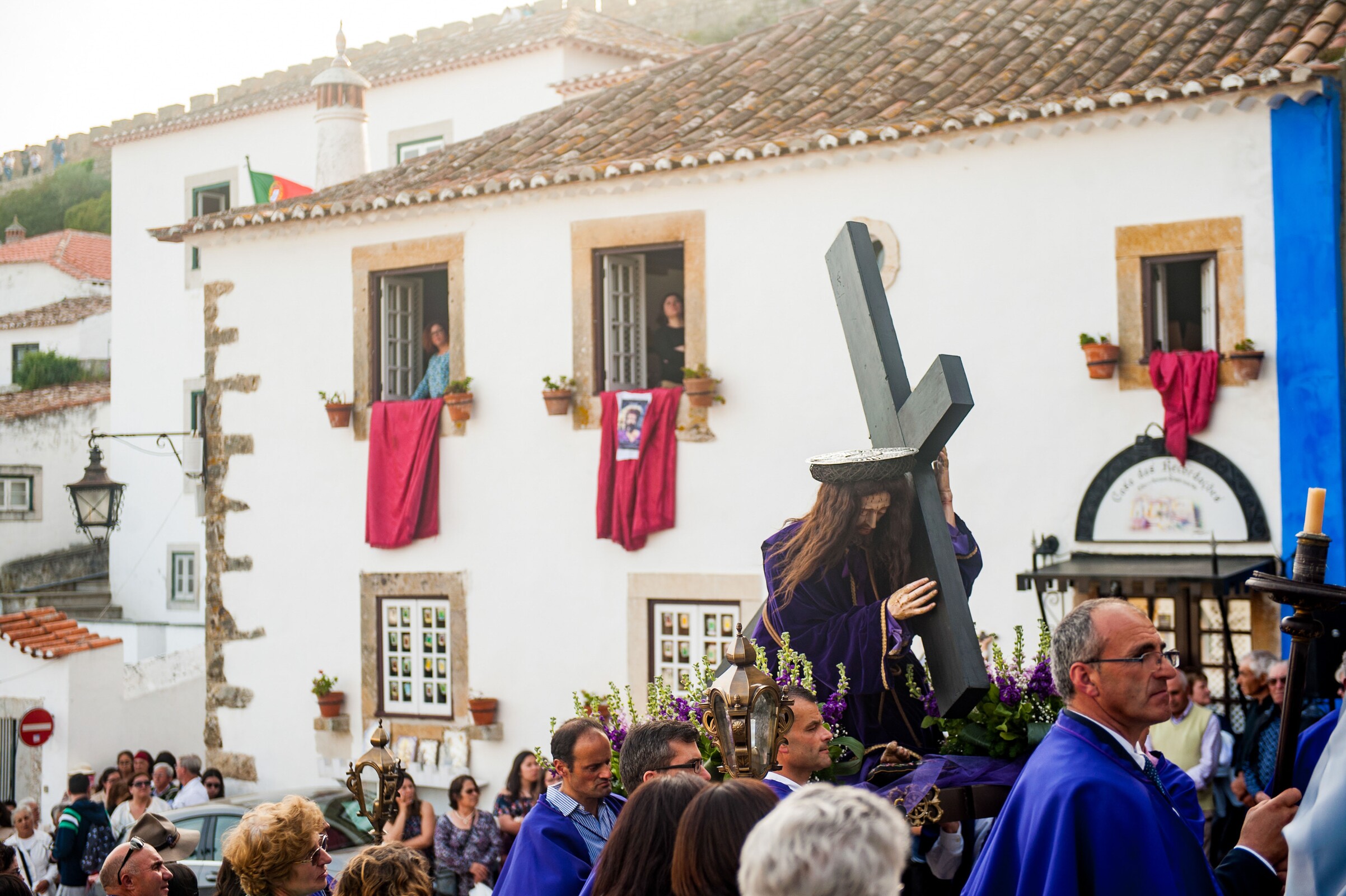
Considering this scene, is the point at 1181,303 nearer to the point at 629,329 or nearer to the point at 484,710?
the point at 629,329

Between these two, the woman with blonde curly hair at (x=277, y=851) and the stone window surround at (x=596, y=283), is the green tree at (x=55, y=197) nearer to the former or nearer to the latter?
the stone window surround at (x=596, y=283)

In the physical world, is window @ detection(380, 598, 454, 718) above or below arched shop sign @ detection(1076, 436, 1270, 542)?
below

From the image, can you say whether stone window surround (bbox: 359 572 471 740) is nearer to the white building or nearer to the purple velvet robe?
the white building

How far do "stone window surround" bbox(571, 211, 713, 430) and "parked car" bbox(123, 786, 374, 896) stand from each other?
367 centimetres

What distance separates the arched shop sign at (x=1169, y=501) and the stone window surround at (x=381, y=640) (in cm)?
544

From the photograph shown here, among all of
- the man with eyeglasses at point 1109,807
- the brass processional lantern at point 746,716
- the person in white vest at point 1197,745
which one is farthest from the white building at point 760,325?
the brass processional lantern at point 746,716

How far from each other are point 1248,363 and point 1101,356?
95 cm

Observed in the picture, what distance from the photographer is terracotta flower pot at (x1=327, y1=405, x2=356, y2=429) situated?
13078 mm

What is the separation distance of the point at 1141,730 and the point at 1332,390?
6803 millimetres

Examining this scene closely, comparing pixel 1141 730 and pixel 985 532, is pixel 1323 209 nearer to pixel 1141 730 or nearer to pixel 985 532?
pixel 985 532

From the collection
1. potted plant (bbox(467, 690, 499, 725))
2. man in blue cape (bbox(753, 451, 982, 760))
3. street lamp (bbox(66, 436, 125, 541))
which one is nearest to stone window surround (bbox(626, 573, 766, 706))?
potted plant (bbox(467, 690, 499, 725))

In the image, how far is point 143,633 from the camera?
22328mm

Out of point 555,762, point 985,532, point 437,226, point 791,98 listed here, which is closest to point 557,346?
point 437,226

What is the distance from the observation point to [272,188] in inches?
687
